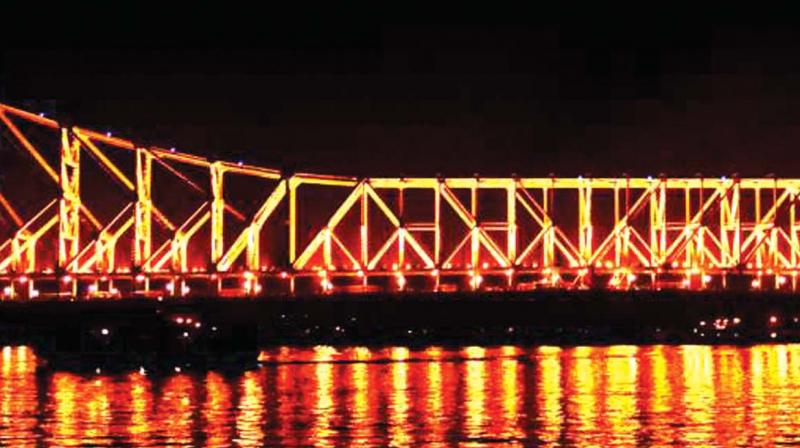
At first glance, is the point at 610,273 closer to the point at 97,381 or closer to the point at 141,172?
the point at 141,172

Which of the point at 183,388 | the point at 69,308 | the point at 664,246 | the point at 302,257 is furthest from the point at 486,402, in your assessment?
the point at 664,246

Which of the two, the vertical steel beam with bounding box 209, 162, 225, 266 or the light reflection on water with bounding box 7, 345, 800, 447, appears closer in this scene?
the light reflection on water with bounding box 7, 345, 800, 447

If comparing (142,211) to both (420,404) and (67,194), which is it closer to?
(67,194)

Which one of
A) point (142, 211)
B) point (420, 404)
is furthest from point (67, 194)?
point (420, 404)

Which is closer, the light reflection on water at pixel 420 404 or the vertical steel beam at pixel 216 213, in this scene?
the light reflection on water at pixel 420 404

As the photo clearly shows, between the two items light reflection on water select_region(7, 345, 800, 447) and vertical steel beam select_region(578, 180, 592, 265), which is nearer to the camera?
light reflection on water select_region(7, 345, 800, 447)

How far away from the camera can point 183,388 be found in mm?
102250

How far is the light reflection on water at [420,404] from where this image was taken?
269ft

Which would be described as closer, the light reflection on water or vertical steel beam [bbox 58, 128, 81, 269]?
the light reflection on water

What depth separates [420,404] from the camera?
311 ft

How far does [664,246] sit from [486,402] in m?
55.1

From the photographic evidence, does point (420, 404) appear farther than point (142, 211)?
No

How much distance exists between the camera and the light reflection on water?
81938 millimetres

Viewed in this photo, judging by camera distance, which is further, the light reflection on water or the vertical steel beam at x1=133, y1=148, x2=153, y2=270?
the vertical steel beam at x1=133, y1=148, x2=153, y2=270
